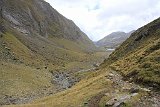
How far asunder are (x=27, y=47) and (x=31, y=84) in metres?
62.9

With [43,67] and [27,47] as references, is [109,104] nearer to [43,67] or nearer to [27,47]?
[43,67]

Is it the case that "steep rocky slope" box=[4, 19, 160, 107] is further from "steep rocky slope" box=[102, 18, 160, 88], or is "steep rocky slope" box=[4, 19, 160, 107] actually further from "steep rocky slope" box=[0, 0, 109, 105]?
"steep rocky slope" box=[0, 0, 109, 105]

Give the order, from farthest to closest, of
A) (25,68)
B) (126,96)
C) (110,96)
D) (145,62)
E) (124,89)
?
(25,68) → (145,62) → (124,89) → (110,96) → (126,96)

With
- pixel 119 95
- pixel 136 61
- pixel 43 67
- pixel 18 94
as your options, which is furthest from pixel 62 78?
pixel 119 95

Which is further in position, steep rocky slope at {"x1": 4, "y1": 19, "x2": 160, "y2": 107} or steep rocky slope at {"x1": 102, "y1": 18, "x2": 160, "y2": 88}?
steep rocky slope at {"x1": 102, "y1": 18, "x2": 160, "y2": 88}

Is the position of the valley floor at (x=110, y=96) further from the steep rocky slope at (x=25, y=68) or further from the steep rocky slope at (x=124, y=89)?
the steep rocky slope at (x=25, y=68)

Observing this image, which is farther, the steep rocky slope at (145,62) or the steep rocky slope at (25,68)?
the steep rocky slope at (25,68)

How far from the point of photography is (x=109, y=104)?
56344 millimetres

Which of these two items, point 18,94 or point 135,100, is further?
point 18,94

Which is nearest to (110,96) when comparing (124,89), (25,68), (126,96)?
(126,96)

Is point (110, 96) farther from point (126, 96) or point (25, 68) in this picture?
point (25, 68)

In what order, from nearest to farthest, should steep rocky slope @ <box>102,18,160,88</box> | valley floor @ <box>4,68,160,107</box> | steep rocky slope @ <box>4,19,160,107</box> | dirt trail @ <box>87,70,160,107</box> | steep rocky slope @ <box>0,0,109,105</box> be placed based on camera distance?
dirt trail @ <box>87,70,160,107</box> < valley floor @ <box>4,68,160,107</box> < steep rocky slope @ <box>4,19,160,107</box> < steep rocky slope @ <box>102,18,160,88</box> < steep rocky slope @ <box>0,0,109,105</box>

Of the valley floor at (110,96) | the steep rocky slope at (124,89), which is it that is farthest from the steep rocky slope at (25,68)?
the steep rocky slope at (124,89)

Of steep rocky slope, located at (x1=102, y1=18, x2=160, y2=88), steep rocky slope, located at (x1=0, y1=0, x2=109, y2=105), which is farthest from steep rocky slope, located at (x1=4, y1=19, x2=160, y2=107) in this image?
steep rocky slope, located at (x1=0, y1=0, x2=109, y2=105)
